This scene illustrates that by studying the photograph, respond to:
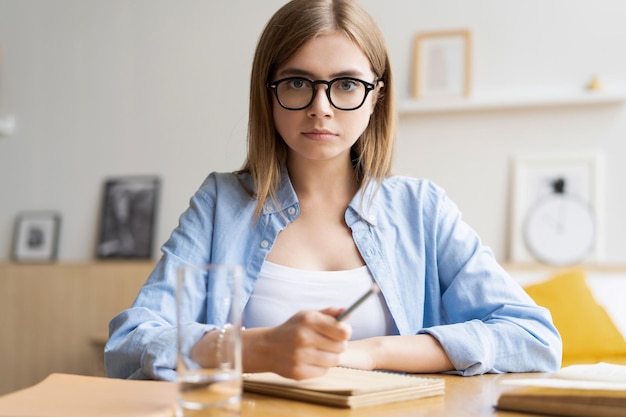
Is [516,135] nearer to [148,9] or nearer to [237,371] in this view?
[148,9]

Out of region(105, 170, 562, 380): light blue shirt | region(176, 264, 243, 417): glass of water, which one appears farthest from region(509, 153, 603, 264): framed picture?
region(176, 264, 243, 417): glass of water

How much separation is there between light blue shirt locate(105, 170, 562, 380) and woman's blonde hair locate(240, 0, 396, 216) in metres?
0.04

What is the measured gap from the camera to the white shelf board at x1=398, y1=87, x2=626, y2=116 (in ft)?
9.53

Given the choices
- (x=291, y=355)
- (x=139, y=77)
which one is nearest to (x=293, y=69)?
(x=291, y=355)

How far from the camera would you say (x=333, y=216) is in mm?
1474

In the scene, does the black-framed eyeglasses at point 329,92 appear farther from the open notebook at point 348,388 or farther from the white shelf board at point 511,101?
the white shelf board at point 511,101

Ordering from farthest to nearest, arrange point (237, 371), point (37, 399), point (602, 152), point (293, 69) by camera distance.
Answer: point (602, 152) → point (293, 69) → point (37, 399) → point (237, 371)

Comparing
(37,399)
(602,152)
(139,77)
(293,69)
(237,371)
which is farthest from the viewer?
(139,77)

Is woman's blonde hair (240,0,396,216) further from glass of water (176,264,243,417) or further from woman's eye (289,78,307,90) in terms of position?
glass of water (176,264,243,417)

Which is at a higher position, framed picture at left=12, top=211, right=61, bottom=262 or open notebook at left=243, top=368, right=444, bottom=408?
framed picture at left=12, top=211, right=61, bottom=262

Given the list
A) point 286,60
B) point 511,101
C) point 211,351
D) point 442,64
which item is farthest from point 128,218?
point 211,351

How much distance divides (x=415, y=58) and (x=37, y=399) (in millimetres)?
2630

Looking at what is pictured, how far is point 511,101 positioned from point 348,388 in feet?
7.86

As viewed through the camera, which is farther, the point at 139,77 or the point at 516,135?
the point at 139,77
